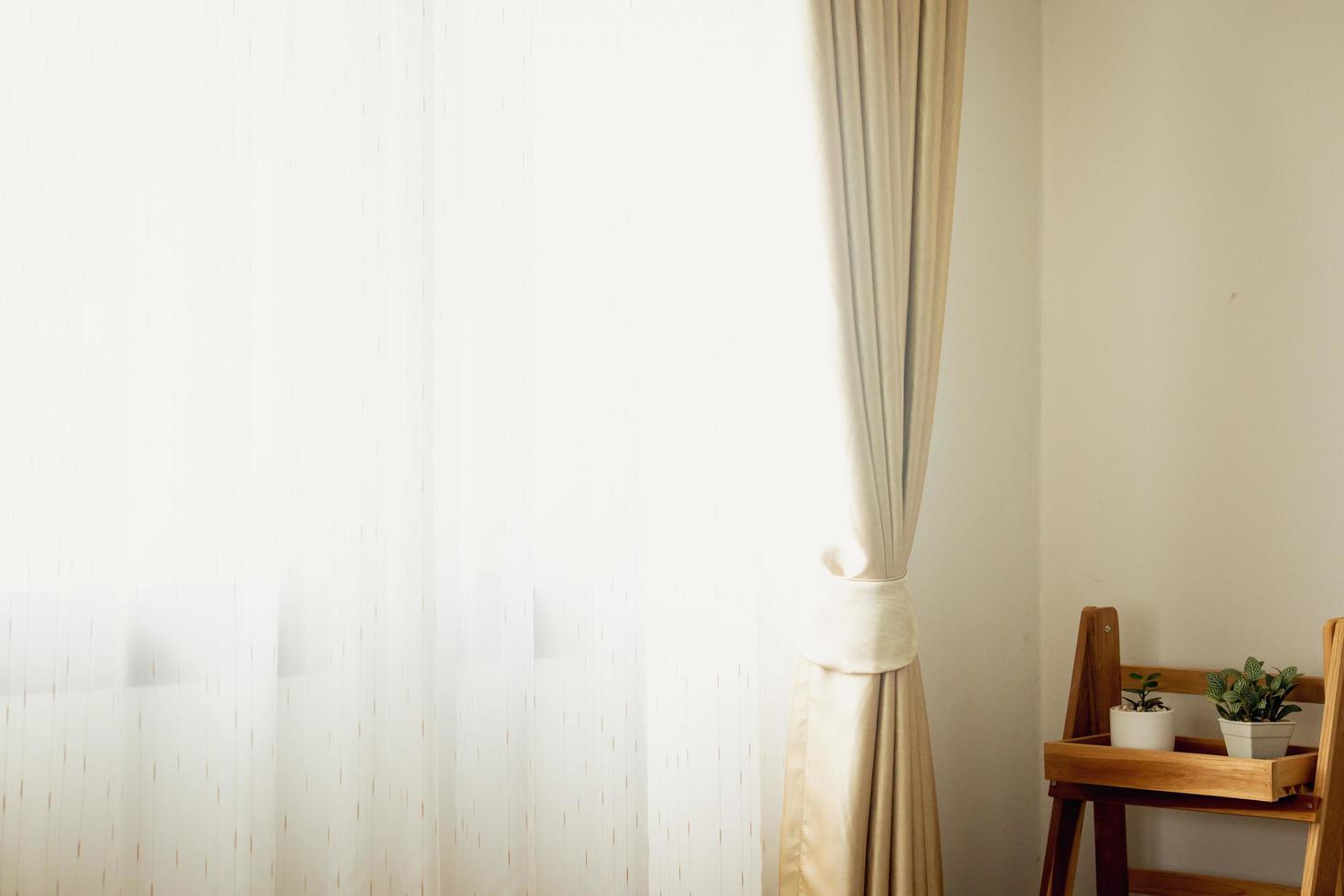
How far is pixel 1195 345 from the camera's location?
1974 millimetres

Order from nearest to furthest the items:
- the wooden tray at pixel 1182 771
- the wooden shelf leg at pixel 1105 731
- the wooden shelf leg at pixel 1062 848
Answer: the wooden tray at pixel 1182 771
the wooden shelf leg at pixel 1062 848
the wooden shelf leg at pixel 1105 731

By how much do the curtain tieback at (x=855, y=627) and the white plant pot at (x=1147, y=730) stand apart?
0.43 m

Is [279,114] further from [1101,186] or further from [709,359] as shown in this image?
[1101,186]

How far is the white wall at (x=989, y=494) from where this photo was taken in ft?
6.49

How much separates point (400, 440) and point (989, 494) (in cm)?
131

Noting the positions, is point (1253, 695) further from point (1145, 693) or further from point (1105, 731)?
point (1105, 731)

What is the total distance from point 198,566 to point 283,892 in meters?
0.40

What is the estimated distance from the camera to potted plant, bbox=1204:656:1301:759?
1.58 metres

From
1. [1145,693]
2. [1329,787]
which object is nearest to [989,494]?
[1145,693]

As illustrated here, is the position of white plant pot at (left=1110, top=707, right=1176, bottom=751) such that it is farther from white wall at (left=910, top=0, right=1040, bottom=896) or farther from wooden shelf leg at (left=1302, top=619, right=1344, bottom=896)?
white wall at (left=910, top=0, right=1040, bottom=896)

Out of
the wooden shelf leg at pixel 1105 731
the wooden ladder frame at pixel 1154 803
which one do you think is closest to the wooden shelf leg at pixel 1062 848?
the wooden ladder frame at pixel 1154 803

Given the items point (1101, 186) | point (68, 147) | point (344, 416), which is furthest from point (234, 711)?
point (1101, 186)

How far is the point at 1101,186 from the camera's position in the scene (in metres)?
2.12

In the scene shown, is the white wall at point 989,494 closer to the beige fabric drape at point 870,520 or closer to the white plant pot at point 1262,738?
the beige fabric drape at point 870,520
